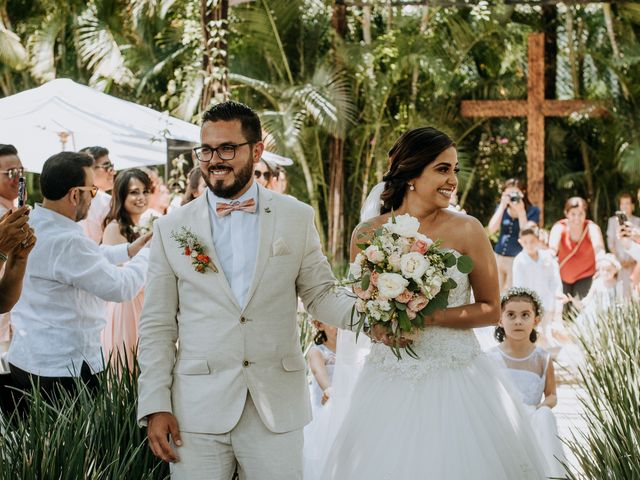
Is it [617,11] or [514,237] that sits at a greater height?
[617,11]

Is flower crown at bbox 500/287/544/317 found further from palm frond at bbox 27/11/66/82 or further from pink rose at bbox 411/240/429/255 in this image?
palm frond at bbox 27/11/66/82

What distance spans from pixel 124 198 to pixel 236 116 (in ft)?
11.3

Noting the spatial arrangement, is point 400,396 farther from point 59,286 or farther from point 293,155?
point 293,155

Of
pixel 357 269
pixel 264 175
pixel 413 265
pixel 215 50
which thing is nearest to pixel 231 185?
pixel 357 269

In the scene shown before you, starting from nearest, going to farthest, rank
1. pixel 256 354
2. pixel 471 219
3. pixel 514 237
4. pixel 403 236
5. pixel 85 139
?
pixel 256 354 → pixel 403 236 → pixel 471 219 → pixel 85 139 → pixel 514 237

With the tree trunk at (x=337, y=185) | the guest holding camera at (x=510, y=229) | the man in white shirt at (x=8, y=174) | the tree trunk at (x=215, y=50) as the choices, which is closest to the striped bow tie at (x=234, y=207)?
the man in white shirt at (x=8, y=174)

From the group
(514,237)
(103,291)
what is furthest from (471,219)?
(514,237)

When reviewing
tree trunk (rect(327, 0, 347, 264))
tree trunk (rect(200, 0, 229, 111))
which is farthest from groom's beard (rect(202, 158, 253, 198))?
tree trunk (rect(327, 0, 347, 264))

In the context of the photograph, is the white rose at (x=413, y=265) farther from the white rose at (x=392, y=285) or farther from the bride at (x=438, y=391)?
the bride at (x=438, y=391)

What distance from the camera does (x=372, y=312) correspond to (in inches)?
161

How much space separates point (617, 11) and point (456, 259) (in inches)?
707

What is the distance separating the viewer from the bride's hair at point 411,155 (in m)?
4.63

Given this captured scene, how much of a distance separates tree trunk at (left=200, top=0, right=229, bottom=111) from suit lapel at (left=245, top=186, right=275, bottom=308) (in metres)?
6.73

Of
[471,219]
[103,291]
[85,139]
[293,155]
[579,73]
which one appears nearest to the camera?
[471,219]
